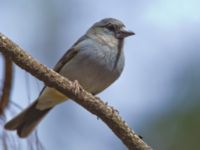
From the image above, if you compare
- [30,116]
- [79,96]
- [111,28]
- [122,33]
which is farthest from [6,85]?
[111,28]

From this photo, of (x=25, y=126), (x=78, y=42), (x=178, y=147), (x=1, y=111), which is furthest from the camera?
(x=178, y=147)

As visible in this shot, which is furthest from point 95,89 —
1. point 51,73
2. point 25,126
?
point 51,73

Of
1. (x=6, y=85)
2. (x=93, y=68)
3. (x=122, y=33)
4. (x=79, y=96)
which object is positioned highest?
(x=6, y=85)

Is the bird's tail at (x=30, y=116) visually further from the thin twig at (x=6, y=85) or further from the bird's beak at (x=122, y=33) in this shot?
the thin twig at (x=6, y=85)

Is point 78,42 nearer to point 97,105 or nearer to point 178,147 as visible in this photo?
point 178,147

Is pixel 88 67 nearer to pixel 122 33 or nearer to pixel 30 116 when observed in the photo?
pixel 122 33

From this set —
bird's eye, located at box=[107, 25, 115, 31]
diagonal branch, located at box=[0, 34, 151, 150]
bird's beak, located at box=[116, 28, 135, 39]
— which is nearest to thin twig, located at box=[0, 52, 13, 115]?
diagonal branch, located at box=[0, 34, 151, 150]
